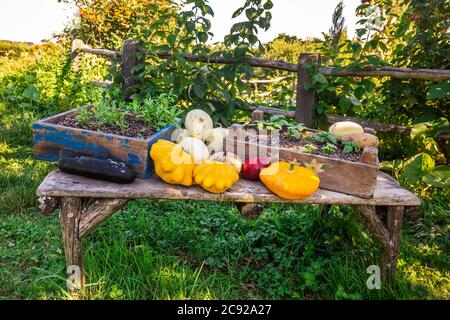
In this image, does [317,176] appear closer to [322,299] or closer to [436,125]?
[322,299]

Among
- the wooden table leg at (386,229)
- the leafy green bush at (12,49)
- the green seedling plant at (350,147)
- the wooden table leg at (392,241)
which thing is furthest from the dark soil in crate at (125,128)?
the leafy green bush at (12,49)

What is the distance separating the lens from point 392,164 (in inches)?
150

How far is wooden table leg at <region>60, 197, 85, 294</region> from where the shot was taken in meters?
2.13

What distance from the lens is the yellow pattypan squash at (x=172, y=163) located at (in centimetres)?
211

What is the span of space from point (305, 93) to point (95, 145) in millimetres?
2386

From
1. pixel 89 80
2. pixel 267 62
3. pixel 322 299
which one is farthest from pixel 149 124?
pixel 89 80

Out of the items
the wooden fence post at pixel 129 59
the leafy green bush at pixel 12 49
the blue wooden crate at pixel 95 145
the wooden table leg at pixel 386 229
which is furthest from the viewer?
the leafy green bush at pixel 12 49

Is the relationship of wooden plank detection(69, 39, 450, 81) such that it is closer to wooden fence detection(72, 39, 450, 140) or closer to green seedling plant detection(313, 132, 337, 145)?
wooden fence detection(72, 39, 450, 140)

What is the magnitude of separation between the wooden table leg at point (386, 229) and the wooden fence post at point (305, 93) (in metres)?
1.85

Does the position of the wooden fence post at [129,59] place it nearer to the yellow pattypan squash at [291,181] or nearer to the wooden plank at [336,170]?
the wooden plank at [336,170]

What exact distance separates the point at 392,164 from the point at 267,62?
58.3 inches

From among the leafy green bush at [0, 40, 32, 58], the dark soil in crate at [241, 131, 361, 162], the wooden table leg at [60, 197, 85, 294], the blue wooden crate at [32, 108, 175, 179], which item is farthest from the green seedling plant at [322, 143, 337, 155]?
the leafy green bush at [0, 40, 32, 58]

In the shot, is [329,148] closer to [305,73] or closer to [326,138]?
[326,138]

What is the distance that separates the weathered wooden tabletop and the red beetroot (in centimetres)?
4
